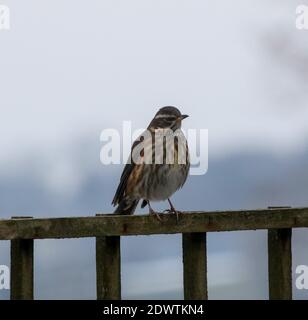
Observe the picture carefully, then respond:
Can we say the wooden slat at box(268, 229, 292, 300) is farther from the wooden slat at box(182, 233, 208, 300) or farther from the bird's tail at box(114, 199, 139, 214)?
the bird's tail at box(114, 199, 139, 214)

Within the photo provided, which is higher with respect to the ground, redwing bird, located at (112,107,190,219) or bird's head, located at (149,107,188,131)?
bird's head, located at (149,107,188,131)

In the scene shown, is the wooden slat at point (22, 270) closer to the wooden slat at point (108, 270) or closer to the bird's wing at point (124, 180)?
the wooden slat at point (108, 270)

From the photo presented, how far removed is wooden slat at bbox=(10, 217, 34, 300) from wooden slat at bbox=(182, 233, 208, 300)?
122cm

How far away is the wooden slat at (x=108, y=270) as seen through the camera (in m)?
7.67

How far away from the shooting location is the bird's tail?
390 inches

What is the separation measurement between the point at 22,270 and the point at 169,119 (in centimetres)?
337

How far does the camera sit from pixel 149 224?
25.9 ft

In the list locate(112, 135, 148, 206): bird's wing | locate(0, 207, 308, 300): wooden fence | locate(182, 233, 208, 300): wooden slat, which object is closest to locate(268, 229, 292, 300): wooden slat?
locate(0, 207, 308, 300): wooden fence

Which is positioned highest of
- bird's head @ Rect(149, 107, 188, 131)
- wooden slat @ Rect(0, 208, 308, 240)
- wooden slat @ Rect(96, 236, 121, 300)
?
bird's head @ Rect(149, 107, 188, 131)

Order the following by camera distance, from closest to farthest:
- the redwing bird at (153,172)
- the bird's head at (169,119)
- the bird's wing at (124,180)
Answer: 1. the bird's wing at (124,180)
2. the redwing bird at (153,172)
3. the bird's head at (169,119)

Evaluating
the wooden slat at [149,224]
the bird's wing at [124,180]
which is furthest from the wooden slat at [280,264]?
the bird's wing at [124,180]
